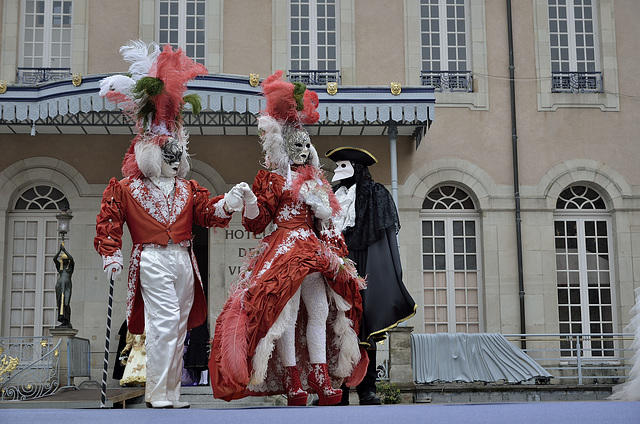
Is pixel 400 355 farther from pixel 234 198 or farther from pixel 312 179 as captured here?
pixel 234 198

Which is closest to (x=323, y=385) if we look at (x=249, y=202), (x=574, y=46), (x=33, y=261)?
(x=249, y=202)

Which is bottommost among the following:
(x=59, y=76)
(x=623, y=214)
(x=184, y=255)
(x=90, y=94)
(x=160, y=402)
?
(x=160, y=402)

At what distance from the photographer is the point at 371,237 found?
26.2 feet

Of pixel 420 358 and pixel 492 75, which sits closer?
pixel 420 358

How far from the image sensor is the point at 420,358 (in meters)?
12.6

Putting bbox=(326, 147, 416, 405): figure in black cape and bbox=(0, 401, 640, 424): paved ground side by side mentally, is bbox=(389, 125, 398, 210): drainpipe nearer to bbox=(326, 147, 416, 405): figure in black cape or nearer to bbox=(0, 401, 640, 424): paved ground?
bbox=(326, 147, 416, 405): figure in black cape

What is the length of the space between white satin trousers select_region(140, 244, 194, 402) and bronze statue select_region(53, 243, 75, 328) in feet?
22.8

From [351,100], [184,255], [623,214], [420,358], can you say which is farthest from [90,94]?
[623,214]

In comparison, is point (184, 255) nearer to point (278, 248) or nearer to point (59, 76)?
point (278, 248)

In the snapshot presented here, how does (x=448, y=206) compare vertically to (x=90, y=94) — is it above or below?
below

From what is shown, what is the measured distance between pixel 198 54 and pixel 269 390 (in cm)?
981

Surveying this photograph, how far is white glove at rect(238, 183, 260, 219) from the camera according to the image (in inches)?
255

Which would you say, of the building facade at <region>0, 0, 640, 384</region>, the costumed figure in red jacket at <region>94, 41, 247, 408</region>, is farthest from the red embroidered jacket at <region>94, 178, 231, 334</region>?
the building facade at <region>0, 0, 640, 384</region>

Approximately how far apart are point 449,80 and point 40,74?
703 cm
